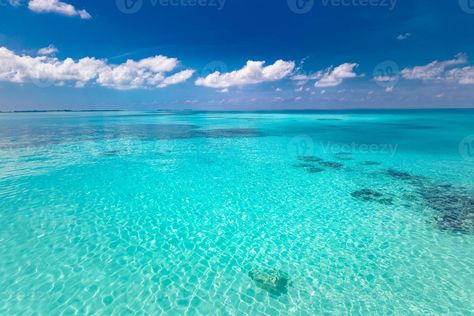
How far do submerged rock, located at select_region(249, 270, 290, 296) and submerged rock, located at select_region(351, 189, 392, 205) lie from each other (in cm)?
796

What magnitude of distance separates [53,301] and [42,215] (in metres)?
6.09

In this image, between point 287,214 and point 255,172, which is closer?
point 287,214

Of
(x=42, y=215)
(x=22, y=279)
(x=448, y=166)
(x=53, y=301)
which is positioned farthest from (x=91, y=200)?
(x=448, y=166)

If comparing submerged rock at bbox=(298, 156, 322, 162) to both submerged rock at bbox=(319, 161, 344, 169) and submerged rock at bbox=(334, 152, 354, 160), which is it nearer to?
submerged rock at bbox=(319, 161, 344, 169)

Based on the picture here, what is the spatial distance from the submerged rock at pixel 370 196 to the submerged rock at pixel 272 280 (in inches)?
313

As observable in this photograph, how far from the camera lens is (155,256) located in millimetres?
8359

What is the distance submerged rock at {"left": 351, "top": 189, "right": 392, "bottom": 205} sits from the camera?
13.1 meters

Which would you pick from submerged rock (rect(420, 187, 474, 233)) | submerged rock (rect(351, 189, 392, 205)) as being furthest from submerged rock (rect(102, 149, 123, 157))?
submerged rock (rect(420, 187, 474, 233))

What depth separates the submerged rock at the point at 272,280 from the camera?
6.92m

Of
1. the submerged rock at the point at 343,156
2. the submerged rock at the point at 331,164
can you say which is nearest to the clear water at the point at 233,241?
the submerged rock at the point at 331,164

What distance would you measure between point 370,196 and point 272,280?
9.05 metres

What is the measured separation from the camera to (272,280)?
730cm

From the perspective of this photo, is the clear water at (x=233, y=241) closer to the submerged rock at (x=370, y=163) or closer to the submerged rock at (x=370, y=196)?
the submerged rock at (x=370, y=196)

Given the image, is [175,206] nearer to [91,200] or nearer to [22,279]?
→ [91,200]
